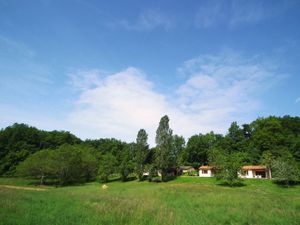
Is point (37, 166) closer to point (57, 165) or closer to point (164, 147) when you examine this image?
point (57, 165)

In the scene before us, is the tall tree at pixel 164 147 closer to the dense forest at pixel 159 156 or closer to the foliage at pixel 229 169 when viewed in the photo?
the dense forest at pixel 159 156

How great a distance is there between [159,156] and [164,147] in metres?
3.14

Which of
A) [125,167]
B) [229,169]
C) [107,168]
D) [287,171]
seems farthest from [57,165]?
[287,171]

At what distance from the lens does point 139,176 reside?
63.8 m

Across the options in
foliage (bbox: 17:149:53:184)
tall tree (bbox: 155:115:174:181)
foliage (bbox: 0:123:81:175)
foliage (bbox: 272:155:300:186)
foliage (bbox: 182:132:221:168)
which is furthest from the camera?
foliage (bbox: 182:132:221:168)

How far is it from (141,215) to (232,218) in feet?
20.3

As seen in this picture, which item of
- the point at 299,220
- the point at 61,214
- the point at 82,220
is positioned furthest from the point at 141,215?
the point at 299,220

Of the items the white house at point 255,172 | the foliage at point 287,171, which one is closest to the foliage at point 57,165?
the white house at point 255,172

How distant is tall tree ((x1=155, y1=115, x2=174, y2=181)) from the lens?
6147cm

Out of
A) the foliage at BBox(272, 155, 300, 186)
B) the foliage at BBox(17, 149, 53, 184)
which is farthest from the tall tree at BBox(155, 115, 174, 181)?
the foliage at BBox(17, 149, 53, 184)

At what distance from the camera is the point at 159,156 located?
62.2 metres

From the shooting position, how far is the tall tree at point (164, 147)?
202 feet

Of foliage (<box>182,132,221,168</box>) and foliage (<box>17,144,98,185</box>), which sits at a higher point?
foliage (<box>182,132,221,168</box>)

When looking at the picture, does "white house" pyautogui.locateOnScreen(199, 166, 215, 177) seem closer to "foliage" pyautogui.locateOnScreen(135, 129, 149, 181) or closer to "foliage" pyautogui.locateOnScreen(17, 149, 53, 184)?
"foliage" pyautogui.locateOnScreen(135, 129, 149, 181)
